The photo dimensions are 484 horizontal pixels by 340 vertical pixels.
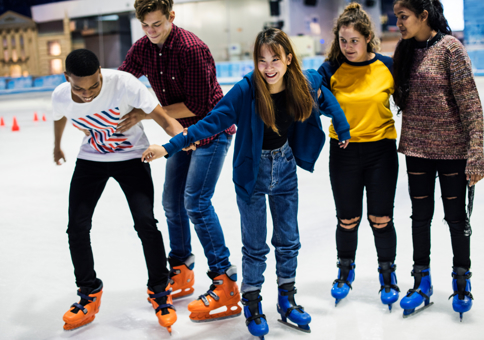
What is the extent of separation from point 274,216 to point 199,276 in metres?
0.83

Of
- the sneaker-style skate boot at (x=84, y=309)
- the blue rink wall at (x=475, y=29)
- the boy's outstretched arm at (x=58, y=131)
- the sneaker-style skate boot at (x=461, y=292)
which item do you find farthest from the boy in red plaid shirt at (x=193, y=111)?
the blue rink wall at (x=475, y=29)

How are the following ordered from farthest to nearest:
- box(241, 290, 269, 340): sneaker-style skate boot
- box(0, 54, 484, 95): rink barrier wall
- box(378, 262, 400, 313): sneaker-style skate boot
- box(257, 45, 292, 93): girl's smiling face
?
box(0, 54, 484, 95): rink barrier wall < box(378, 262, 400, 313): sneaker-style skate boot < box(241, 290, 269, 340): sneaker-style skate boot < box(257, 45, 292, 93): girl's smiling face

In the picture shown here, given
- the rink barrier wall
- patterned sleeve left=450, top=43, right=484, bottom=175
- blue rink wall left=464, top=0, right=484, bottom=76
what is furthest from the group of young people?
the rink barrier wall

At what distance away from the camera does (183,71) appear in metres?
2.20

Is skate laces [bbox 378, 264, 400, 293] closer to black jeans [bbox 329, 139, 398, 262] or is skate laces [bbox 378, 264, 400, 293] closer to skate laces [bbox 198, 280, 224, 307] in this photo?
black jeans [bbox 329, 139, 398, 262]

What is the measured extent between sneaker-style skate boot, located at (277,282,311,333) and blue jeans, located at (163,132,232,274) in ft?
1.05

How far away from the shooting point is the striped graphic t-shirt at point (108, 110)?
80.3 inches

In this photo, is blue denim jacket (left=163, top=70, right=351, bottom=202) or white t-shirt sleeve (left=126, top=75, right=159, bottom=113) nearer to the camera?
blue denim jacket (left=163, top=70, right=351, bottom=202)

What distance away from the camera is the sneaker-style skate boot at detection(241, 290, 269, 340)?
198 centimetres

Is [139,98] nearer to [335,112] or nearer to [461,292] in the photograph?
[335,112]

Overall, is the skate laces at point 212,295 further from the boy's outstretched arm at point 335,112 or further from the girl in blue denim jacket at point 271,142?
the boy's outstretched arm at point 335,112

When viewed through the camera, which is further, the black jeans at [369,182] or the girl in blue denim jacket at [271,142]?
the black jeans at [369,182]

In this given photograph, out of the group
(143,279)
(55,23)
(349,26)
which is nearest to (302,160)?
(349,26)

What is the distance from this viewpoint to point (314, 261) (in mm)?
2771
